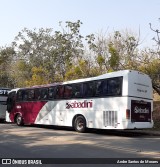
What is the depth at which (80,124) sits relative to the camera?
63.6ft

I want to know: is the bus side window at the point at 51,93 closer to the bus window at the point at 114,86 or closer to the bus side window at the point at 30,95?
the bus side window at the point at 30,95

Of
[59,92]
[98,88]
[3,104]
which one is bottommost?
[3,104]

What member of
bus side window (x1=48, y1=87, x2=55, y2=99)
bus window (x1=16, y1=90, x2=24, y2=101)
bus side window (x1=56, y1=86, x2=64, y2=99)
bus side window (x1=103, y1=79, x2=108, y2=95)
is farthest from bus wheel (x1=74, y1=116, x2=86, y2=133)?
bus window (x1=16, y1=90, x2=24, y2=101)

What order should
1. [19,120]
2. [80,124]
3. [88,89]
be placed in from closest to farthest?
[88,89] < [80,124] < [19,120]

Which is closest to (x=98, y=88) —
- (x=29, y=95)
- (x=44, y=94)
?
(x=44, y=94)

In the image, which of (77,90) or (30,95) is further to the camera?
(30,95)

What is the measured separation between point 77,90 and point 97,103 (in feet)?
5.93

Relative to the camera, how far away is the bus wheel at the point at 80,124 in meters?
19.1

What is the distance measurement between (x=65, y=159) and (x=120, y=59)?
59.0 ft

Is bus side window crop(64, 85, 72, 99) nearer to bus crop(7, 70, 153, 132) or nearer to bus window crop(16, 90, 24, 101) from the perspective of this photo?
bus crop(7, 70, 153, 132)

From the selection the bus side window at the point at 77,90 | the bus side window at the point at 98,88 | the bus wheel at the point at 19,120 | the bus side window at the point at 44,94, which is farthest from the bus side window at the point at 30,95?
the bus side window at the point at 98,88

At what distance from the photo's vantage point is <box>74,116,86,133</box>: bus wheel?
1909 cm

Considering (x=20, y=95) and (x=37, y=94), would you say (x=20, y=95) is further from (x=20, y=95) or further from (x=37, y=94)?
(x=37, y=94)

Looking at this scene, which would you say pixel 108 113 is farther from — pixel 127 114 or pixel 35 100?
pixel 35 100
